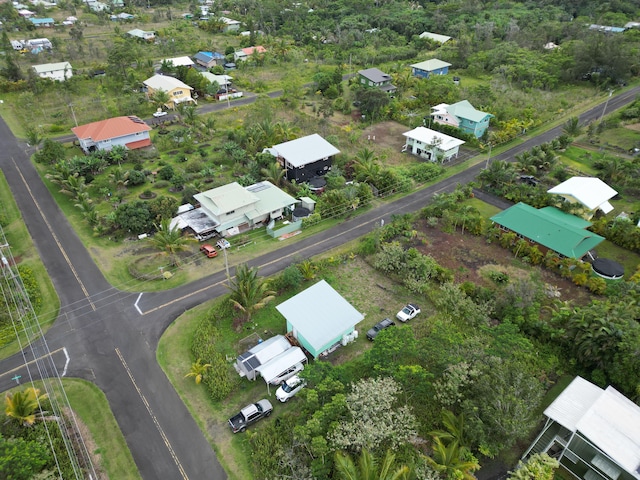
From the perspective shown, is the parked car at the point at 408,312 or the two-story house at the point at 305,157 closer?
the parked car at the point at 408,312

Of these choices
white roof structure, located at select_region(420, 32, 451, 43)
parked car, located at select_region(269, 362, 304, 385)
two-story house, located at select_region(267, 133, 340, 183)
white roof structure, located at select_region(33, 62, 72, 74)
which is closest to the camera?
parked car, located at select_region(269, 362, 304, 385)

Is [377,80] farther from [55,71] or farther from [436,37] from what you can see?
[55,71]

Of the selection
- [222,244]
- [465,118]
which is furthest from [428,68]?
[222,244]

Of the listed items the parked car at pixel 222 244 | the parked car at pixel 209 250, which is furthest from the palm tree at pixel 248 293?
the parked car at pixel 222 244

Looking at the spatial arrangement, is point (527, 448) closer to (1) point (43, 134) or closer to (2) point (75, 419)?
(2) point (75, 419)

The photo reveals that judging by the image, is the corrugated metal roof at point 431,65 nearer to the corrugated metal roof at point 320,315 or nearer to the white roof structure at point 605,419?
the corrugated metal roof at point 320,315

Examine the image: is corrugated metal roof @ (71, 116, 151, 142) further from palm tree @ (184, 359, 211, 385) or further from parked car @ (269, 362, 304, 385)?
parked car @ (269, 362, 304, 385)

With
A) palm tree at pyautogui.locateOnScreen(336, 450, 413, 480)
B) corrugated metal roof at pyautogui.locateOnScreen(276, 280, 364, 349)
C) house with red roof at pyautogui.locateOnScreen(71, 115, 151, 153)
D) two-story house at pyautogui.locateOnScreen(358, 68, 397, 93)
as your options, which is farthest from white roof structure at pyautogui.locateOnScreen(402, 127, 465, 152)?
palm tree at pyautogui.locateOnScreen(336, 450, 413, 480)
